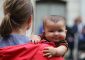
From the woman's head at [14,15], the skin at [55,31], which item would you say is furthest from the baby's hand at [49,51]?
the woman's head at [14,15]

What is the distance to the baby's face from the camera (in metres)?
4.13

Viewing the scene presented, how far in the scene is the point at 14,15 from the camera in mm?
3932

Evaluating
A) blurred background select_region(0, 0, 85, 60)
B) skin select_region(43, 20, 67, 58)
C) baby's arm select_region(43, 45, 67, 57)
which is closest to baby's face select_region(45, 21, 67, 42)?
skin select_region(43, 20, 67, 58)

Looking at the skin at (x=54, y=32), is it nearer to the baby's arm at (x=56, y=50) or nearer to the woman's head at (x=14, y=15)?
the baby's arm at (x=56, y=50)

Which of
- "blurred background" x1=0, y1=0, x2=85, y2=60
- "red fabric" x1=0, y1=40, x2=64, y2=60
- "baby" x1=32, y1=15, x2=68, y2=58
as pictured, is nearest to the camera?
"red fabric" x1=0, y1=40, x2=64, y2=60

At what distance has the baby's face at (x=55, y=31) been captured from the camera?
13.6ft

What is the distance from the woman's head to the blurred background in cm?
795

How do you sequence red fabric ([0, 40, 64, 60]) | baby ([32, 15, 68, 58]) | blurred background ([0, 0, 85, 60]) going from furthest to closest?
blurred background ([0, 0, 85, 60])
baby ([32, 15, 68, 58])
red fabric ([0, 40, 64, 60])

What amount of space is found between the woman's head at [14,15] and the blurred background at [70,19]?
7946 mm

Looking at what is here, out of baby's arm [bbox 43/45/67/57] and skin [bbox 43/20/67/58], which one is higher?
skin [bbox 43/20/67/58]

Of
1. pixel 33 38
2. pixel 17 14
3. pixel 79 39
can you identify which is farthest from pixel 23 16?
pixel 79 39

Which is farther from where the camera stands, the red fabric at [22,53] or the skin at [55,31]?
the skin at [55,31]

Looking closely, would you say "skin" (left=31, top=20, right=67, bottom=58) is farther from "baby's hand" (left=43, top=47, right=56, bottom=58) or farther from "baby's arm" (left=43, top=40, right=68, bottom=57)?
"baby's hand" (left=43, top=47, right=56, bottom=58)

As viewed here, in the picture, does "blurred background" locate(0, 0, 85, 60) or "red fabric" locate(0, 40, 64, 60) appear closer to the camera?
"red fabric" locate(0, 40, 64, 60)
